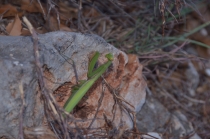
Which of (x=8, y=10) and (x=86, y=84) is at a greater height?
(x=8, y=10)

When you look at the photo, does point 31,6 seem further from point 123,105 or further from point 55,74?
point 123,105

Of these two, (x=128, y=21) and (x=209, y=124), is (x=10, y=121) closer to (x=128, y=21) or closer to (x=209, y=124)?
(x=128, y=21)

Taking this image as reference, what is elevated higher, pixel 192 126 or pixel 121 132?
pixel 121 132

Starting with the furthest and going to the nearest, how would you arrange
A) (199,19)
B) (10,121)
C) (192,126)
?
(199,19) < (192,126) < (10,121)

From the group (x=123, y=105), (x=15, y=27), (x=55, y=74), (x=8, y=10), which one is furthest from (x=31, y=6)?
(x=123, y=105)

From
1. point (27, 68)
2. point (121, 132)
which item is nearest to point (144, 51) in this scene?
point (121, 132)
